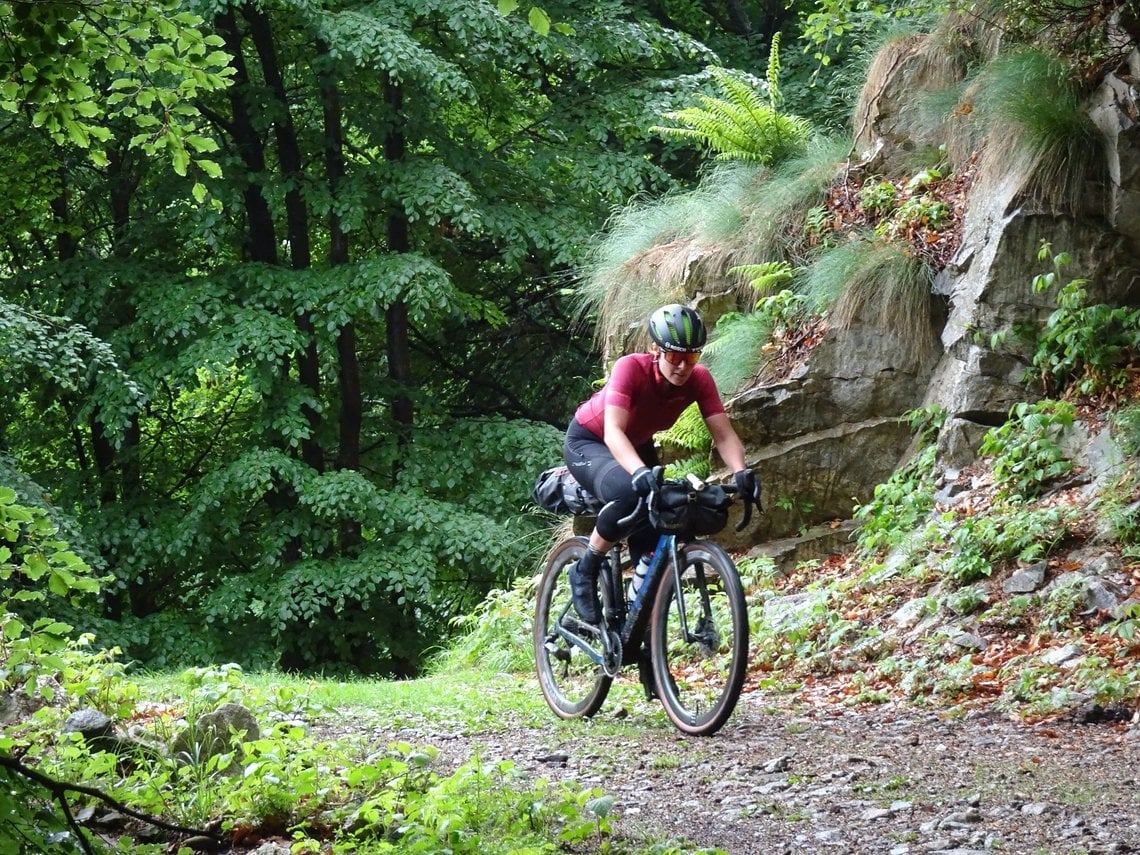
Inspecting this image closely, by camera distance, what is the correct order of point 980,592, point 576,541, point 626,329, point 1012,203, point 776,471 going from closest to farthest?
point 576,541, point 980,592, point 1012,203, point 776,471, point 626,329

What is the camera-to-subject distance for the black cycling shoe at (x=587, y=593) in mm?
6645

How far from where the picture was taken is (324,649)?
15.6 m

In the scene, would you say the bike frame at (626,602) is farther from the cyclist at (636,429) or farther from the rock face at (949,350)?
the rock face at (949,350)

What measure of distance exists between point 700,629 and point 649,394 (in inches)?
48.7

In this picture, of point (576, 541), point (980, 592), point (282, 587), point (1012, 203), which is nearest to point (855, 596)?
point (980, 592)

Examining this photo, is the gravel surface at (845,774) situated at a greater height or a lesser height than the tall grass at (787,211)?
lesser

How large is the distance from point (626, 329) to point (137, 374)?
5.80m

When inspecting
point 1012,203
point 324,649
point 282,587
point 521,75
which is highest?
point 521,75

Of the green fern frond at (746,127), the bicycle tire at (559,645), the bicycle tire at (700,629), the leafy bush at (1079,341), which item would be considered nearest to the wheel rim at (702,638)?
the bicycle tire at (700,629)

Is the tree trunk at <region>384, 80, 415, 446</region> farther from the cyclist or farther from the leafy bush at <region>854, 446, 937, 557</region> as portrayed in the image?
the cyclist

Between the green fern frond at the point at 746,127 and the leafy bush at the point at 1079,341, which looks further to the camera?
the green fern frond at the point at 746,127

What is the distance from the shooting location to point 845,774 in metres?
4.97

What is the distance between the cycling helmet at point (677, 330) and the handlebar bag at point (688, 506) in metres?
0.70

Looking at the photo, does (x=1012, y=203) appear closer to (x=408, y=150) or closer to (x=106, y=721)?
Result: (x=106, y=721)
